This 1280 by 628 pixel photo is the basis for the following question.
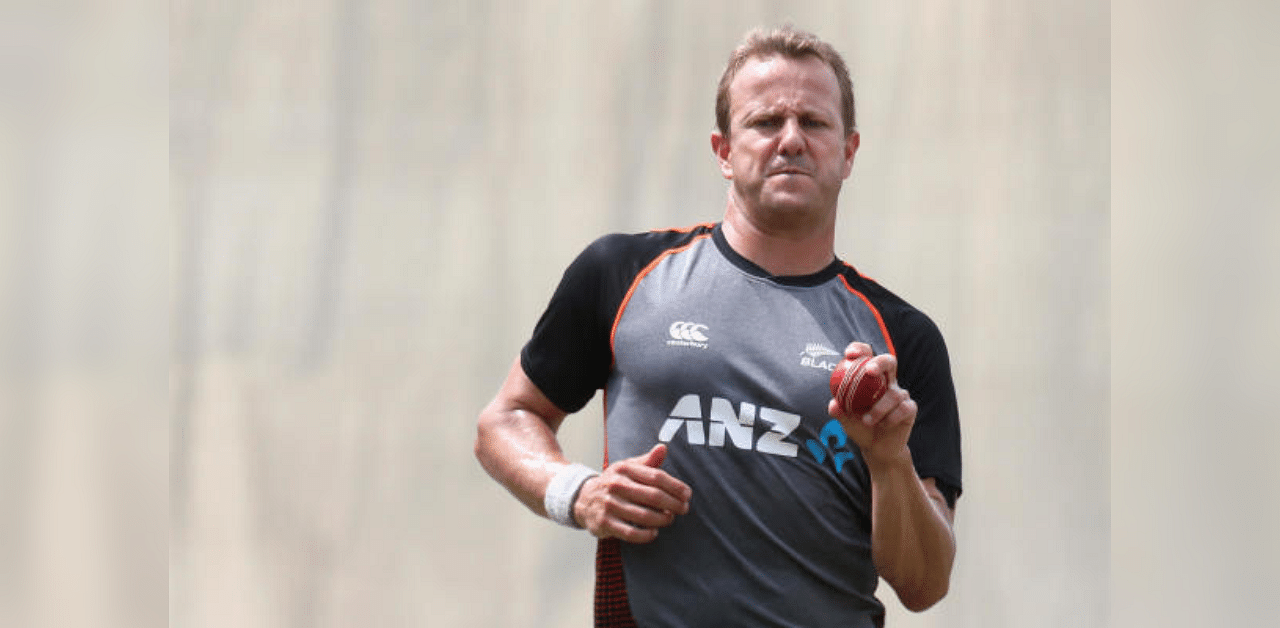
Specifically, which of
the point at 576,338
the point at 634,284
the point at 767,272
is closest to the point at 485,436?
the point at 576,338

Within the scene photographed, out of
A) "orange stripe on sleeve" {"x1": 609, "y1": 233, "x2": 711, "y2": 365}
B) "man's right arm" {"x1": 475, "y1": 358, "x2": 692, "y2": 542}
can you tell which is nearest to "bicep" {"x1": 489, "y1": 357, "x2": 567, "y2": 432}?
"man's right arm" {"x1": 475, "y1": 358, "x2": 692, "y2": 542}

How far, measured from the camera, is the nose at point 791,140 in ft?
6.44

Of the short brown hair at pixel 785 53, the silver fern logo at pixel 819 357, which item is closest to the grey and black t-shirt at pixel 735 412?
the silver fern logo at pixel 819 357

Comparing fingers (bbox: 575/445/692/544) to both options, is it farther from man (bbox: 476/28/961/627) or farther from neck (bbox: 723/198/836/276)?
neck (bbox: 723/198/836/276)

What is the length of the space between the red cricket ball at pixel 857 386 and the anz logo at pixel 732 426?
0.61ft

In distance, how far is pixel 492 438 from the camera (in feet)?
6.60

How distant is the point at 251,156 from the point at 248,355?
38 cm

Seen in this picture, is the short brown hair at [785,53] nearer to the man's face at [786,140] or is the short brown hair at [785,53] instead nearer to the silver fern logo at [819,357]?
the man's face at [786,140]

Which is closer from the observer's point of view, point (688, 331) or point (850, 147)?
point (688, 331)

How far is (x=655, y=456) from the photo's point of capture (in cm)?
178

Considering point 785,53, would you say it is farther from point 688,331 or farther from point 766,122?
point 688,331

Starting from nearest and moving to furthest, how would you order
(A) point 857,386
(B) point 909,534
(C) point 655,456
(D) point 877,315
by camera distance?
1. (A) point 857,386
2. (C) point 655,456
3. (B) point 909,534
4. (D) point 877,315

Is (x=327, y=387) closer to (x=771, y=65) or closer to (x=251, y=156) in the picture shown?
(x=251, y=156)

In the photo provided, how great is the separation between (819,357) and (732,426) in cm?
15
